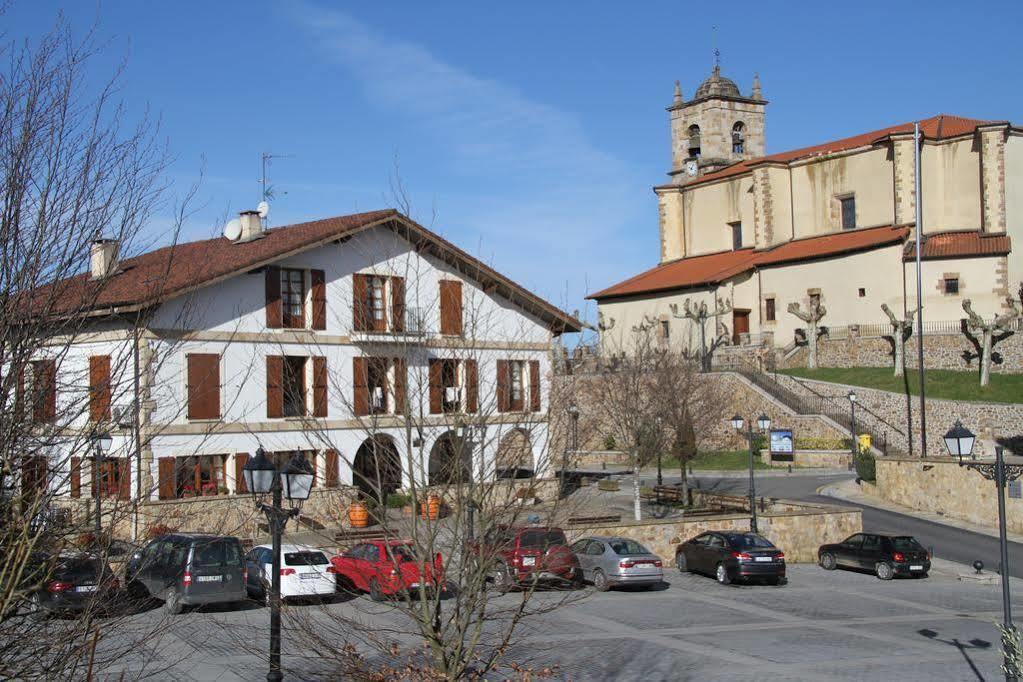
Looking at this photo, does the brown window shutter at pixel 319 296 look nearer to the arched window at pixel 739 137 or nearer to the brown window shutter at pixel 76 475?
the brown window shutter at pixel 76 475

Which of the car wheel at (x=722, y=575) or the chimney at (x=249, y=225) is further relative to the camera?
the chimney at (x=249, y=225)

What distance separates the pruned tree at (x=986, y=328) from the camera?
51188 millimetres

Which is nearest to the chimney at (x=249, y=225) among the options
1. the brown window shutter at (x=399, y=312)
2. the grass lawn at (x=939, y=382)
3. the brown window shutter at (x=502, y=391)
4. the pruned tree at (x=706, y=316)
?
the brown window shutter at (x=502, y=391)

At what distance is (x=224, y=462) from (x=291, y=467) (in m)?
18.9

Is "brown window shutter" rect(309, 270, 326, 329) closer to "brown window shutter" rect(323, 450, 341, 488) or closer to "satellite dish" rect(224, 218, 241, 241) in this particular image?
"satellite dish" rect(224, 218, 241, 241)

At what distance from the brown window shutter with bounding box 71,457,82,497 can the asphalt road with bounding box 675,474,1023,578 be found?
88.4ft

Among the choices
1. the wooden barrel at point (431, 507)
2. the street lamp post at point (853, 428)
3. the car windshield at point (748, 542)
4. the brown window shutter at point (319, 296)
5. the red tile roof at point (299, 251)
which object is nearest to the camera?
the wooden barrel at point (431, 507)

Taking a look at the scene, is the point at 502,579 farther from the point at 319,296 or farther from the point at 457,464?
the point at 319,296

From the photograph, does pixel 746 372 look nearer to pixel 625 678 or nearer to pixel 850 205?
pixel 850 205

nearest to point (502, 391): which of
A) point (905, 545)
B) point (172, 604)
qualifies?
point (172, 604)

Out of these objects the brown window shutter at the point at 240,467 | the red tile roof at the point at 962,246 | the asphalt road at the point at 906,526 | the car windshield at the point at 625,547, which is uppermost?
the red tile roof at the point at 962,246

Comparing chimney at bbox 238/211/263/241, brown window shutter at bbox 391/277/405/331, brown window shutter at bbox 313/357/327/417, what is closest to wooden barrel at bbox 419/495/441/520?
brown window shutter at bbox 391/277/405/331

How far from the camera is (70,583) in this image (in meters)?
8.91

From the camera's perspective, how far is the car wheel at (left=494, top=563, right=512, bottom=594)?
414 inches
